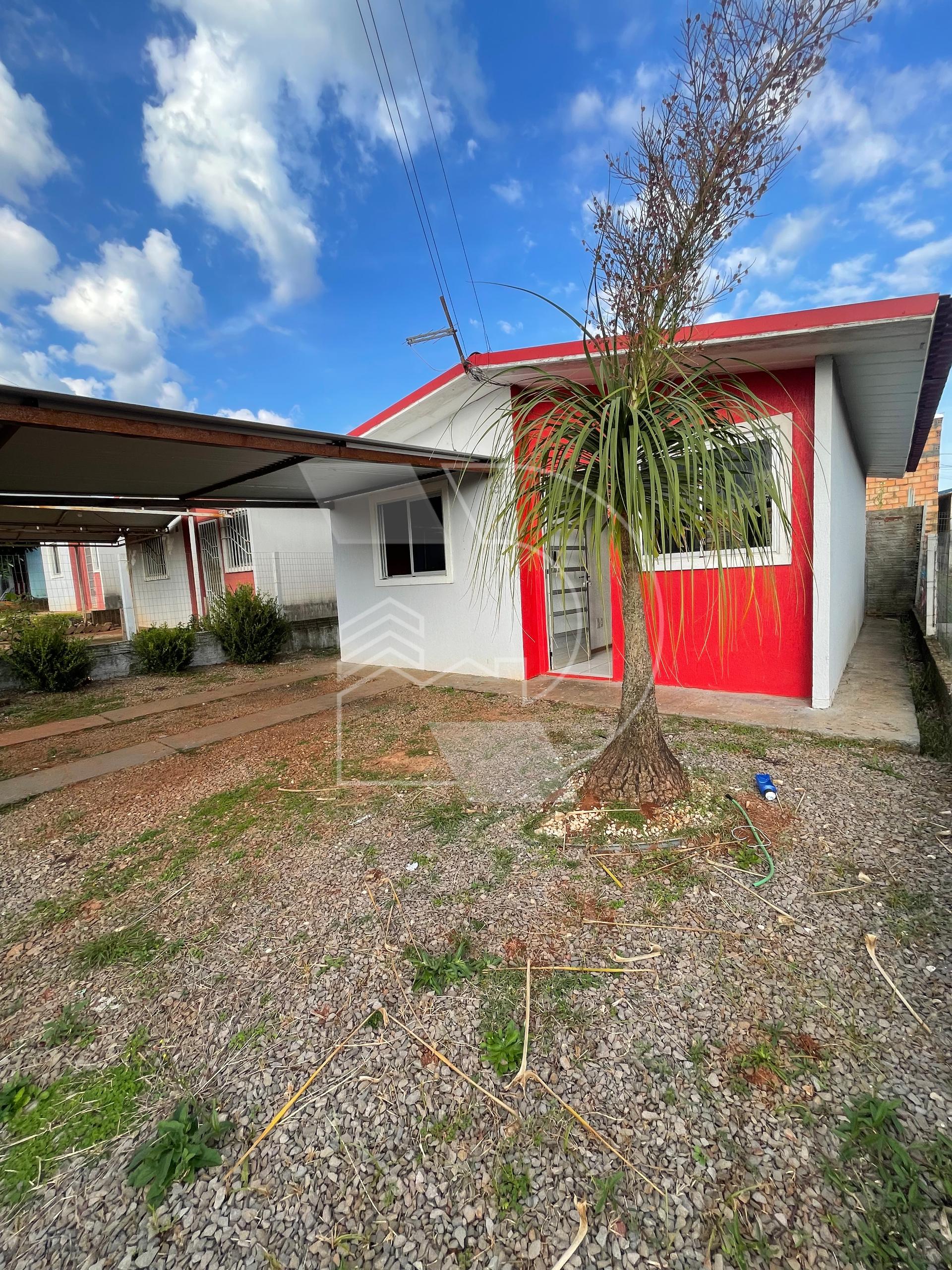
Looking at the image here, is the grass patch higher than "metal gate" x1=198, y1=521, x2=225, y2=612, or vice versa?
"metal gate" x1=198, y1=521, x2=225, y2=612

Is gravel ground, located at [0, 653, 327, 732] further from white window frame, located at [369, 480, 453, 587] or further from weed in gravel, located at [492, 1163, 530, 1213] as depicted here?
weed in gravel, located at [492, 1163, 530, 1213]

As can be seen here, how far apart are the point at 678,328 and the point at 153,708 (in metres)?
6.46

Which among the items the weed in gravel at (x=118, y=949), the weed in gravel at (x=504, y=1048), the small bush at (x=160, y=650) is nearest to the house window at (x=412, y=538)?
the small bush at (x=160, y=650)

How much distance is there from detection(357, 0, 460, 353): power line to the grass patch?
5734mm

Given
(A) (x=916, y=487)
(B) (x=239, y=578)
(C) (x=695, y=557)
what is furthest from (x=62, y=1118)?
(A) (x=916, y=487)

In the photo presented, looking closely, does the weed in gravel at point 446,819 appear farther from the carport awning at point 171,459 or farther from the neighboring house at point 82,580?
the neighboring house at point 82,580

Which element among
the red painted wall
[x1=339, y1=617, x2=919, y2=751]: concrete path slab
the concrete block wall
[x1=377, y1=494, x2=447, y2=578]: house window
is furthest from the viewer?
the concrete block wall

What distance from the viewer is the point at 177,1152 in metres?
1.26

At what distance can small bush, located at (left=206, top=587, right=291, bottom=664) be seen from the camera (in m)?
8.95

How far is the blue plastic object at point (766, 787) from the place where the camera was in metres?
2.85

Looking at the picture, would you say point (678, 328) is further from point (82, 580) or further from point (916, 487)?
point (82, 580)

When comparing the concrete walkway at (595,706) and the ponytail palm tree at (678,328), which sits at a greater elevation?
the ponytail palm tree at (678,328)

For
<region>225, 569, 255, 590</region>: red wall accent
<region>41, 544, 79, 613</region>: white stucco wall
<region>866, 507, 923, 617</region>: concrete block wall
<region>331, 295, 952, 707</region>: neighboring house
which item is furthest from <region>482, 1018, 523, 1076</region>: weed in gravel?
<region>41, 544, 79, 613</region>: white stucco wall

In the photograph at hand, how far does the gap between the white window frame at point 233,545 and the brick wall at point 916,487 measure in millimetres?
12060
